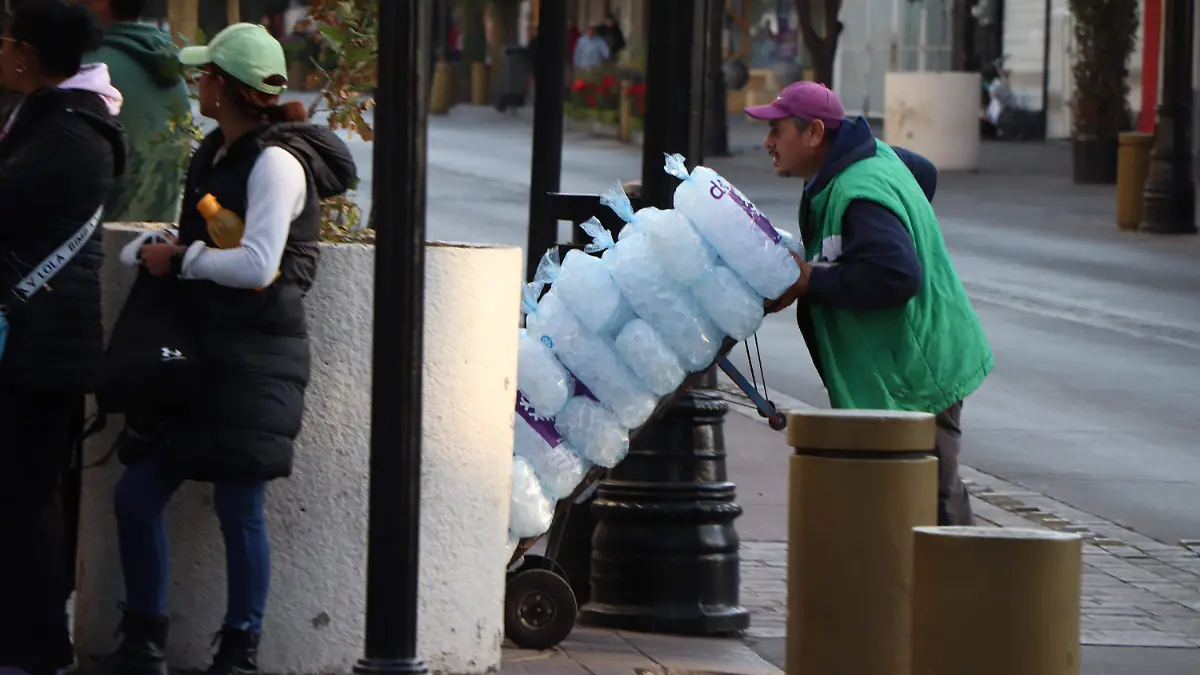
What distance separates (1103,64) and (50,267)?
2490cm

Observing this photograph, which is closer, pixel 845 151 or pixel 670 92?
pixel 845 151

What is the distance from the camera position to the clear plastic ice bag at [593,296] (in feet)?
20.1

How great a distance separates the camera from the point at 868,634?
504cm

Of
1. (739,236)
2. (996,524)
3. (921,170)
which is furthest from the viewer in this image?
(996,524)

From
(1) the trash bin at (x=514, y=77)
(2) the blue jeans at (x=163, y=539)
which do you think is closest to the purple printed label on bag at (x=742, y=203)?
(2) the blue jeans at (x=163, y=539)

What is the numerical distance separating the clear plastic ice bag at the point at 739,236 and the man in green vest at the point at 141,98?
5.86 feet

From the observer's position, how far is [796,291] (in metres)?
5.96

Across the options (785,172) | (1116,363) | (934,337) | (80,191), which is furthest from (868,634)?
(1116,363)

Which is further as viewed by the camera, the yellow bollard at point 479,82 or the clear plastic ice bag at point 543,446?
the yellow bollard at point 479,82

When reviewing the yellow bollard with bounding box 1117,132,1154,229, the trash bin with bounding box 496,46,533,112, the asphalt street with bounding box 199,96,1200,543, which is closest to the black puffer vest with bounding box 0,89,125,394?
the asphalt street with bounding box 199,96,1200,543

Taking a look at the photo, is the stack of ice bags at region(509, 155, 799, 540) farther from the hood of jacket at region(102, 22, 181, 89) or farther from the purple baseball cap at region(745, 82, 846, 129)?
the hood of jacket at region(102, 22, 181, 89)

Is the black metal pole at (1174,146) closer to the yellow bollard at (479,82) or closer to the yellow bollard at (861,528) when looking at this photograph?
the yellow bollard at (861,528)

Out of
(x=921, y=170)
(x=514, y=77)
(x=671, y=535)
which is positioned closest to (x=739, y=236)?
(x=921, y=170)

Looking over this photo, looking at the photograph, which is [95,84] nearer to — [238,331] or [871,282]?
[238,331]
